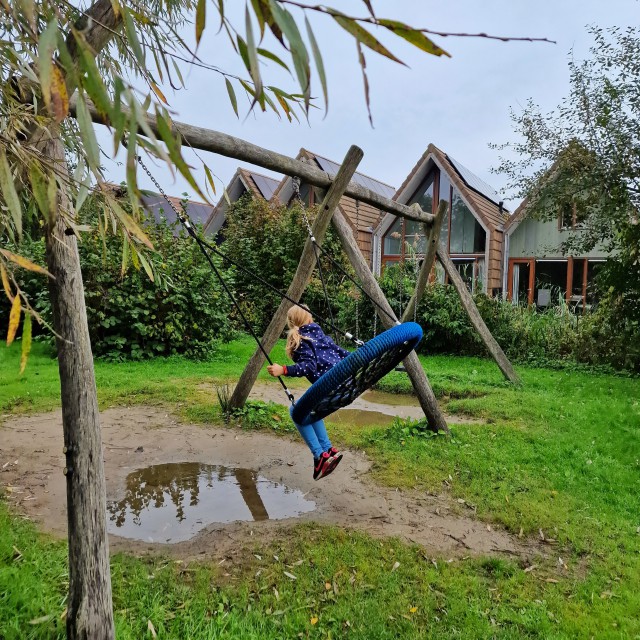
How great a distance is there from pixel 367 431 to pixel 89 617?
12.1 feet

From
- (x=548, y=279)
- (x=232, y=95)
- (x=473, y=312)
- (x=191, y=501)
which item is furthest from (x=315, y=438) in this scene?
(x=548, y=279)

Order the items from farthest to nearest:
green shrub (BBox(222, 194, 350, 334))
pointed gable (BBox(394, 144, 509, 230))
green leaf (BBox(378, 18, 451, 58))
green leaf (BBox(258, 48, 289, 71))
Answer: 1. pointed gable (BBox(394, 144, 509, 230))
2. green shrub (BBox(222, 194, 350, 334))
3. green leaf (BBox(258, 48, 289, 71))
4. green leaf (BBox(378, 18, 451, 58))

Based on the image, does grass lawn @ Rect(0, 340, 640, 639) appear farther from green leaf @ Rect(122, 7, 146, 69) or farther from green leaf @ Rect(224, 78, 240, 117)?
green leaf @ Rect(122, 7, 146, 69)

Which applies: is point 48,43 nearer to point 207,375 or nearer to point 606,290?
point 207,375

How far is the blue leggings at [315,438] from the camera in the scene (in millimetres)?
3859

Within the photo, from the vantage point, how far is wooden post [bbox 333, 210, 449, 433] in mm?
4887

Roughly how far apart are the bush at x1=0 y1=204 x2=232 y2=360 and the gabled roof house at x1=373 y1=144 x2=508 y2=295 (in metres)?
7.61

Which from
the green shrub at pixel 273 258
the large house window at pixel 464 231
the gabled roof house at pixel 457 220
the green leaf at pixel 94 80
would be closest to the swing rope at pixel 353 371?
the green leaf at pixel 94 80

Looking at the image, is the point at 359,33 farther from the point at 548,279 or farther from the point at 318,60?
the point at 548,279

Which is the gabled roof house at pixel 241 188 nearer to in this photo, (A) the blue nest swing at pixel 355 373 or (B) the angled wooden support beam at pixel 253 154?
(B) the angled wooden support beam at pixel 253 154

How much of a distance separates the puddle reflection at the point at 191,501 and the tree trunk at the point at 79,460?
3.62 ft

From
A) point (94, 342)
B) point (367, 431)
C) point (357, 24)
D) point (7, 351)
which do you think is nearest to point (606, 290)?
point (367, 431)

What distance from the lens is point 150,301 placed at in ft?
31.7

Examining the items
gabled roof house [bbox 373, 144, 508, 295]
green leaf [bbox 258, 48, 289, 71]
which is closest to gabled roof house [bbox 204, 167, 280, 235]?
gabled roof house [bbox 373, 144, 508, 295]
